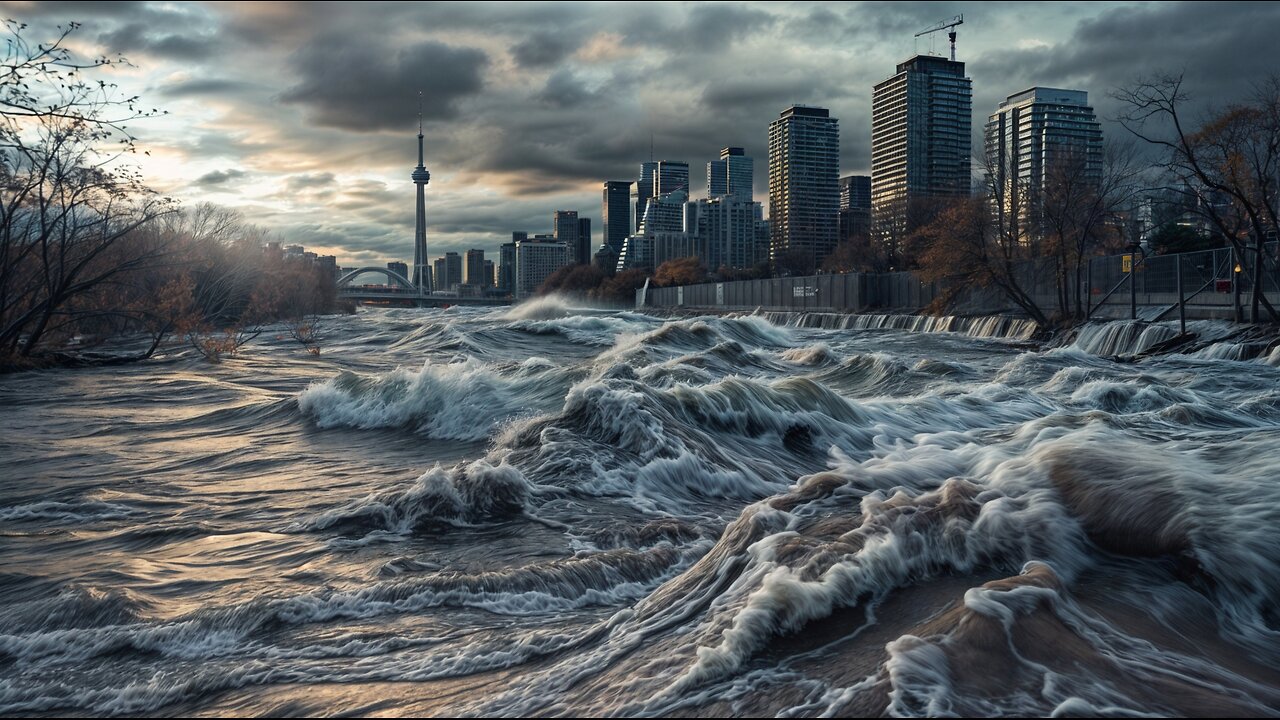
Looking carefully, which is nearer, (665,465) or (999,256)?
(665,465)

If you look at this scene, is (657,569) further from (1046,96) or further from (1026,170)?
(1046,96)

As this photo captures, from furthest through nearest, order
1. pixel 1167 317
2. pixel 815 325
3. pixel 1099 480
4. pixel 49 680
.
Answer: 1. pixel 815 325
2. pixel 1167 317
3. pixel 1099 480
4. pixel 49 680

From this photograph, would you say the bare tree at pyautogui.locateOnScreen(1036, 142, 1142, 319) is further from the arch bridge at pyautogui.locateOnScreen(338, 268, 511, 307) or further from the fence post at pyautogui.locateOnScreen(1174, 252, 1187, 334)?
the arch bridge at pyautogui.locateOnScreen(338, 268, 511, 307)

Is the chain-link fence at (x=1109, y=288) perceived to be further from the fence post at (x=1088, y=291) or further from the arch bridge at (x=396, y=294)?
the arch bridge at (x=396, y=294)

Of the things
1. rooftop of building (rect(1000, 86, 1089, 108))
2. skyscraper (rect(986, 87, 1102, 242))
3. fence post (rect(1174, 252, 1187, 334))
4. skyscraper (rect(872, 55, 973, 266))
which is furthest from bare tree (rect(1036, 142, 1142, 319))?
skyscraper (rect(872, 55, 973, 266))

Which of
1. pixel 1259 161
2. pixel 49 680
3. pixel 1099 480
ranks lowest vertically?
pixel 49 680

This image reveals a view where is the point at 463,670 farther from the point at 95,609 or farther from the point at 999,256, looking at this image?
the point at 999,256

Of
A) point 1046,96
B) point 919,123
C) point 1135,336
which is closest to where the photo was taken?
point 1135,336

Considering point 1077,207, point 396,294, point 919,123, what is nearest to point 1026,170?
point 1077,207

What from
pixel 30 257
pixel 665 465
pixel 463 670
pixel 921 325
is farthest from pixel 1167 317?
pixel 30 257
